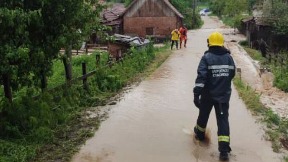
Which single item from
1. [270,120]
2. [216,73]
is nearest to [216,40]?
[216,73]

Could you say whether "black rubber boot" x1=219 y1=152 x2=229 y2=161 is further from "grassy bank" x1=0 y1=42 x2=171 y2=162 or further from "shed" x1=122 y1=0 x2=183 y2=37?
"shed" x1=122 y1=0 x2=183 y2=37

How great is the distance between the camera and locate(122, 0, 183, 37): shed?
42906 millimetres

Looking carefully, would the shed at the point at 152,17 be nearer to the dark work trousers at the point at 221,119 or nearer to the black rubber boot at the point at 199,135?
the black rubber boot at the point at 199,135

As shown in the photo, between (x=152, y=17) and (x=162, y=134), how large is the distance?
3564cm

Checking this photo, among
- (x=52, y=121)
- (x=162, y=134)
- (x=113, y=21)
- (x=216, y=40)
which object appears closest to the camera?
(x=216, y=40)

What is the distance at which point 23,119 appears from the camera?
7969 mm

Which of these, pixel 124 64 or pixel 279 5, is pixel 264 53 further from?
pixel 124 64

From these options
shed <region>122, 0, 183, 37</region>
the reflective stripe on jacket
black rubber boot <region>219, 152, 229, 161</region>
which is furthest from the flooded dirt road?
shed <region>122, 0, 183, 37</region>

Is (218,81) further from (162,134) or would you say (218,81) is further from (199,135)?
(162,134)

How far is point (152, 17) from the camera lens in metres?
43.2

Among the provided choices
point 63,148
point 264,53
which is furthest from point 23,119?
point 264,53

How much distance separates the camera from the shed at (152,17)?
42.9 meters

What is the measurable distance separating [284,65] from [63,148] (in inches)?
597

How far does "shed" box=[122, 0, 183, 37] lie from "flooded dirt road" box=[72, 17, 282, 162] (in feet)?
101
